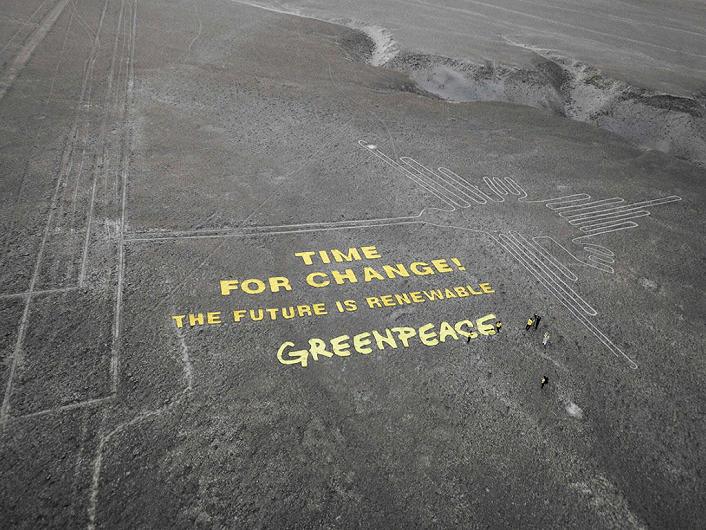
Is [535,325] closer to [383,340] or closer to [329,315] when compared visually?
[383,340]

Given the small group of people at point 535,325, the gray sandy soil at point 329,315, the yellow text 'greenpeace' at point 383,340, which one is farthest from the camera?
the small group of people at point 535,325

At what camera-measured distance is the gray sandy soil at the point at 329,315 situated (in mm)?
5242

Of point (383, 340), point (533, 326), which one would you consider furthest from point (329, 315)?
point (533, 326)

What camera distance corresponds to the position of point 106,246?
7934 mm

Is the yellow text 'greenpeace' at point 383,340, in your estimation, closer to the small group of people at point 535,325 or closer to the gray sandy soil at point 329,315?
the gray sandy soil at point 329,315

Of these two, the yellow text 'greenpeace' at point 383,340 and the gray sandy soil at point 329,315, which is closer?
the gray sandy soil at point 329,315

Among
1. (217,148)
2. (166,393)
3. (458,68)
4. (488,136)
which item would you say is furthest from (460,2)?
(166,393)

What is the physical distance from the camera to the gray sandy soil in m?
5.24

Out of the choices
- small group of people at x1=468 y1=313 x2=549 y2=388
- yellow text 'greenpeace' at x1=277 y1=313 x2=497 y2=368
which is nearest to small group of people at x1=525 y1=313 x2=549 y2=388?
small group of people at x1=468 y1=313 x2=549 y2=388

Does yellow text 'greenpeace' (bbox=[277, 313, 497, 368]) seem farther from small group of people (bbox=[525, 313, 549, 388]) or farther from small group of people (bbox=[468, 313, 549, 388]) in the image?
small group of people (bbox=[525, 313, 549, 388])

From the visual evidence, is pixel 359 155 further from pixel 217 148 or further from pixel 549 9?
pixel 549 9

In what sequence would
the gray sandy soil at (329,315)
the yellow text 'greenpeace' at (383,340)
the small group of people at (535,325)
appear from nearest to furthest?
the gray sandy soil at (329,315) → the yellow text 'greenpeace' at (383,340) → the small group of people at (535,325)

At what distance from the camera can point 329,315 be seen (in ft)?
23.5

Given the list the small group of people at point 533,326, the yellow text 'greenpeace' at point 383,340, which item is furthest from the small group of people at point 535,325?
the yellow text 'greenpeace' at point 383,340
